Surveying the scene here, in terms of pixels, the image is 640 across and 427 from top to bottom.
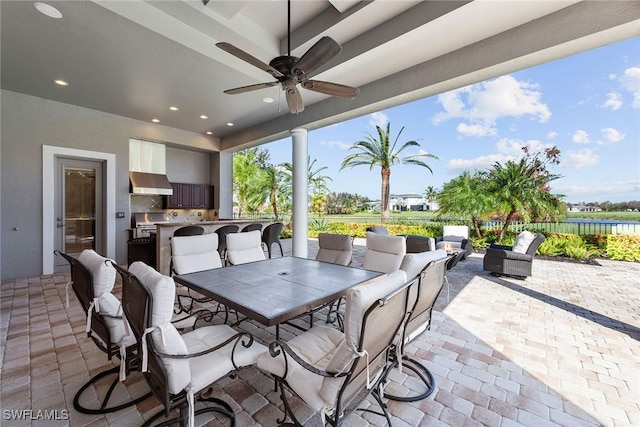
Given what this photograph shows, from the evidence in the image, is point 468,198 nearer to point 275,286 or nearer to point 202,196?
point 275,286

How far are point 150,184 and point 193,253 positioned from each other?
4.63 metres

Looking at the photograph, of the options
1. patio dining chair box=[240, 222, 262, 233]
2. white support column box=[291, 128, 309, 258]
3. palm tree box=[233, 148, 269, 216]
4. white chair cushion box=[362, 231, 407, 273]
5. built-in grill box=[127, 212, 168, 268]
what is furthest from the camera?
palm tree box=[233, 148, 269, 216]

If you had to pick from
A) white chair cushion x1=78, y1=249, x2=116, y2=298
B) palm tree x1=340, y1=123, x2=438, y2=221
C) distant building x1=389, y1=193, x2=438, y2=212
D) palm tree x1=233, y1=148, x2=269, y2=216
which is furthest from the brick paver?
distant building x1=389, y1=193, x2=438, y2=212

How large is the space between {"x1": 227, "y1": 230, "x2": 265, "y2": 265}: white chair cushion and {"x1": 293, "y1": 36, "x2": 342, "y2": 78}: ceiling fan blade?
2179 mm

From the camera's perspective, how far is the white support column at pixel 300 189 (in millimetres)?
5926

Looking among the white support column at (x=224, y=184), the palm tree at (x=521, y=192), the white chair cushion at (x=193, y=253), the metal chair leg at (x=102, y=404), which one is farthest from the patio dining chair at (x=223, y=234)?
the palm tree at (x=521, y=192)

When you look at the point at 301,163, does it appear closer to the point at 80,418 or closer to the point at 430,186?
the point at 80,418

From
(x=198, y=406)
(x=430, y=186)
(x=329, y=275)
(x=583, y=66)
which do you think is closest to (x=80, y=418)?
(x=198, y=406)

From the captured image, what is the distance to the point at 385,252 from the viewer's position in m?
3.47

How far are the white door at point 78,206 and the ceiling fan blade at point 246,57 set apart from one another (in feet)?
18.7

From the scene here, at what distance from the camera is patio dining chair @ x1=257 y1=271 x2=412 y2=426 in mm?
1210

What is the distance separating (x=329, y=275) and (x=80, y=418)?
205 cm

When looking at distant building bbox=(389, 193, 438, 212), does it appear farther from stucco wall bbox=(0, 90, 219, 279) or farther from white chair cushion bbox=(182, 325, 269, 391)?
white chair cushion bbox=(182, 325, 269, 391)

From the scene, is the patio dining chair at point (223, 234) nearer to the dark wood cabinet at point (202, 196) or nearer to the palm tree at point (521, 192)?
the dark wood cabinet at point (202, 196)
